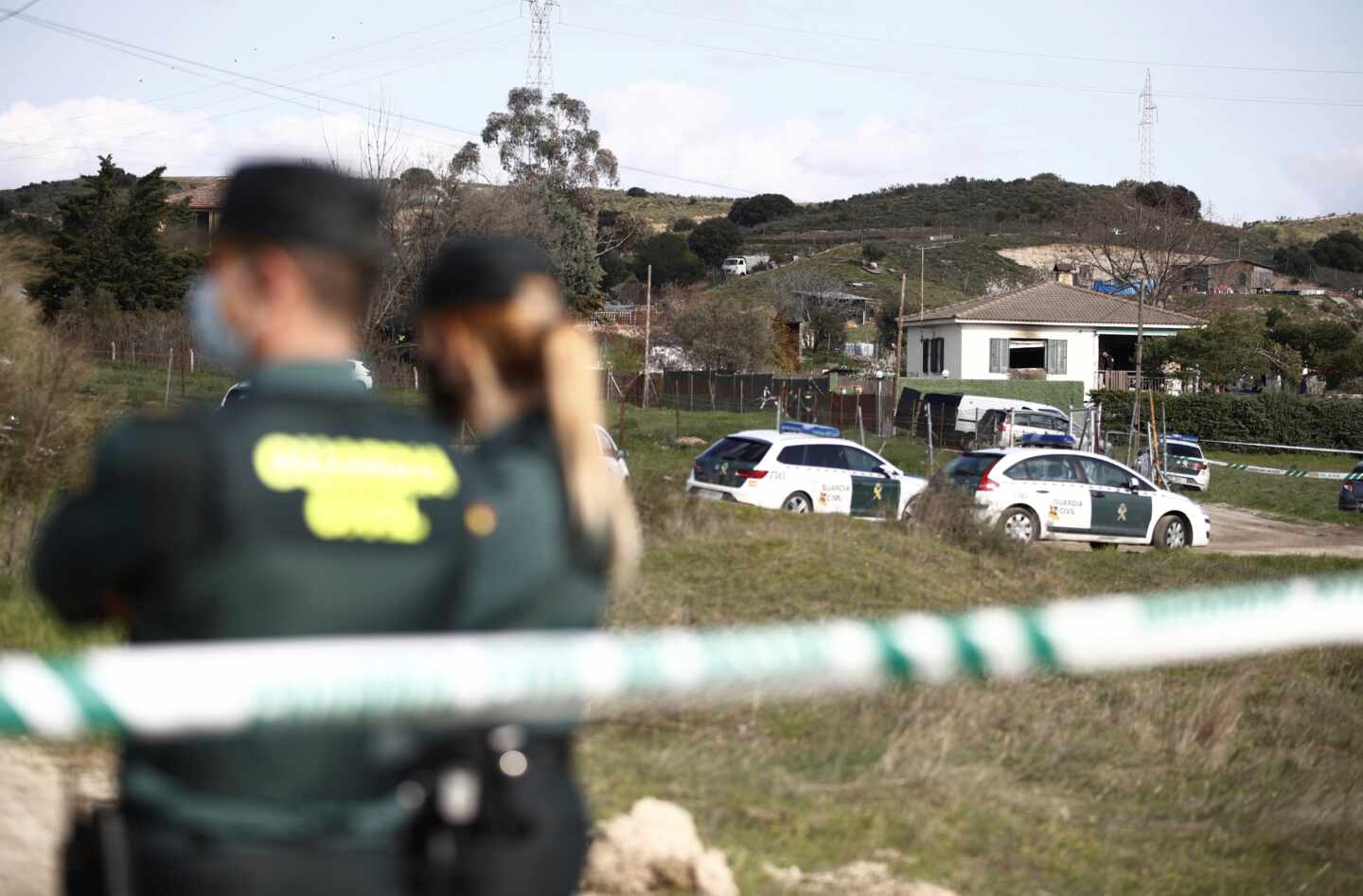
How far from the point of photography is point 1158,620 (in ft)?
8.05

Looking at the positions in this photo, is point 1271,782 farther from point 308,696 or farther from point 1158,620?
A: point 308,696

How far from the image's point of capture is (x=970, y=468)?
1967cm

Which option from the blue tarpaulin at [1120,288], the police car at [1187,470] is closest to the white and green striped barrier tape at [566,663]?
the police car at [1187,470]

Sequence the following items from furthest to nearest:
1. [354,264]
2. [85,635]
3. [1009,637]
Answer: [85,635] < [1009,637] < [354,264]

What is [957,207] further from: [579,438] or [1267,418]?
[579,438]

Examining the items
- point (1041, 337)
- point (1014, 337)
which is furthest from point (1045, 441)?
point (1041, 337)

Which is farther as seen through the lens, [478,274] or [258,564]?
[478,274]

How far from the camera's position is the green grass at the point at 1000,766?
5.96 meters

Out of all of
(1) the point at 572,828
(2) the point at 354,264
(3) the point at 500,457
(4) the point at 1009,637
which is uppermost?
(2) the point at 354,264

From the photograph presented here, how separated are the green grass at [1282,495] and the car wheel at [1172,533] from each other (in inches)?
307

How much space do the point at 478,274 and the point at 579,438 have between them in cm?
32

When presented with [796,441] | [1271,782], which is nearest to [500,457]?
[1271,782]

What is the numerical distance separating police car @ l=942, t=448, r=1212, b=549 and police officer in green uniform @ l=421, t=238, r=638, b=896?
55.8 feet

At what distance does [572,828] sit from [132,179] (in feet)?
192
